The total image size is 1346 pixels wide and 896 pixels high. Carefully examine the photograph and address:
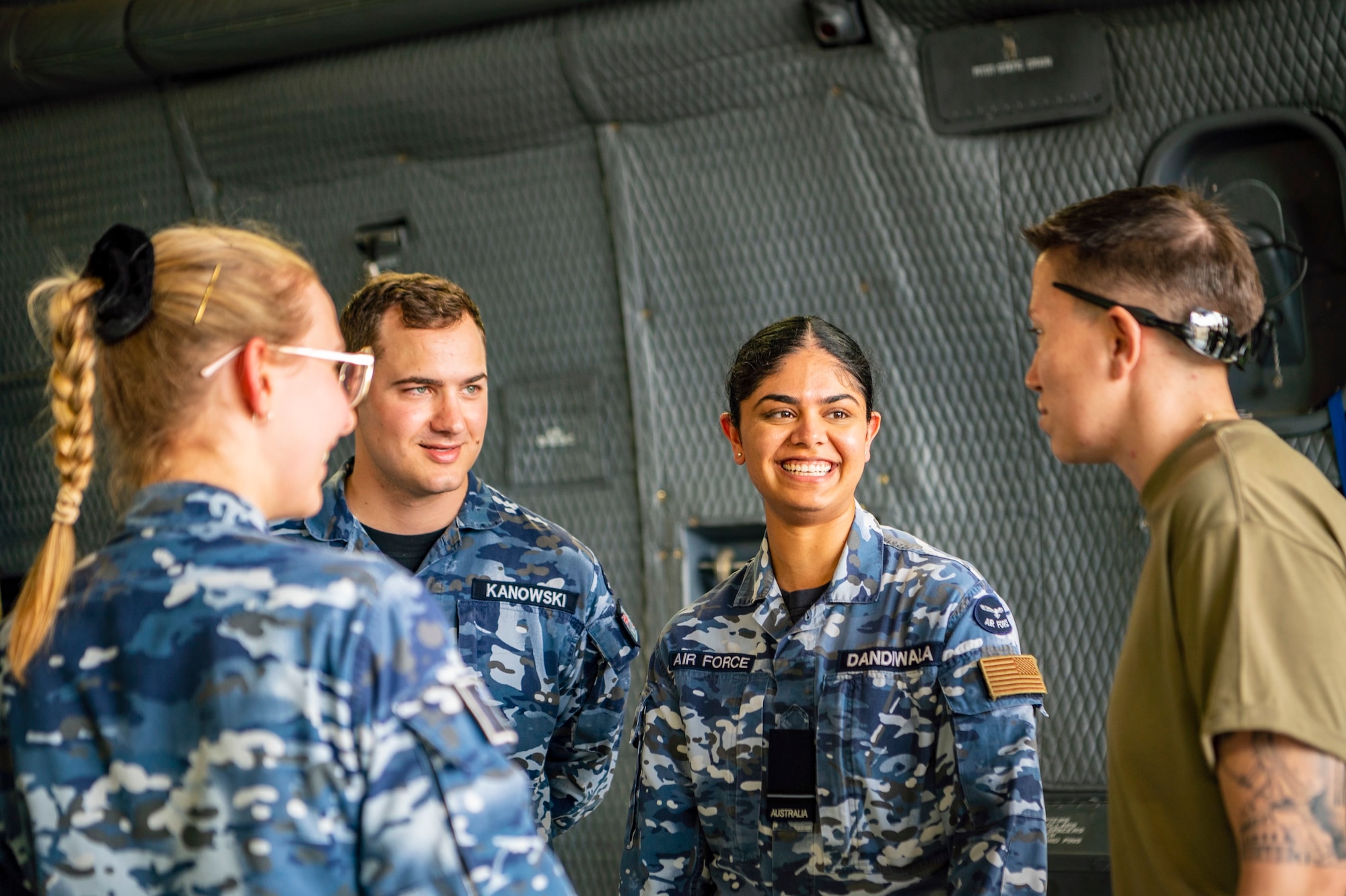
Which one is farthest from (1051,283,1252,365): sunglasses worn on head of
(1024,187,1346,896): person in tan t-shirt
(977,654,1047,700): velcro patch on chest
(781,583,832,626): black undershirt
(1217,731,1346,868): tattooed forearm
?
(781,583,832,626): black undershirt

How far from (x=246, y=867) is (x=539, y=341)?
2.59m

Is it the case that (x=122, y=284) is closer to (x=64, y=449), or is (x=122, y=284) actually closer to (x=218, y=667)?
(x=64, y=449)

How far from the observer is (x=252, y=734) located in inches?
43.7

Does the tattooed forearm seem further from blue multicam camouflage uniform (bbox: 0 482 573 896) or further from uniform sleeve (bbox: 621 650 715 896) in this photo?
A: uniform sleeve (bbox: 621 650 715 896)

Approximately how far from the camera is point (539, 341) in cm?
361

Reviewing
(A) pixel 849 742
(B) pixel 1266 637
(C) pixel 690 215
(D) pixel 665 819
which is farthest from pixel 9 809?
(C) pixel 690 215

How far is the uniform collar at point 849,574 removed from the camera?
204cm

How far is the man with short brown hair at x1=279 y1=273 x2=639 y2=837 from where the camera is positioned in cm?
235

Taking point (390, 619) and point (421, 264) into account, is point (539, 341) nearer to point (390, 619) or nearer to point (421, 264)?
point (421, 264)

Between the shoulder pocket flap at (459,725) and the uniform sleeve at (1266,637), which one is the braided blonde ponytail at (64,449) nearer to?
the shoulder pocket flap at (459,725)

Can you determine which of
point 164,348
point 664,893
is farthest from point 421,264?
point 164,348

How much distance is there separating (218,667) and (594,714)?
144 cm

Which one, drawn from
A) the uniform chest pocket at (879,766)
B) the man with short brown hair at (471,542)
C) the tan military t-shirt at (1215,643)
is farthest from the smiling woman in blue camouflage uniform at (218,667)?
the man with short brown hair at (471,542)

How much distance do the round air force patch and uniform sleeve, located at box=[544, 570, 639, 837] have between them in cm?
81
